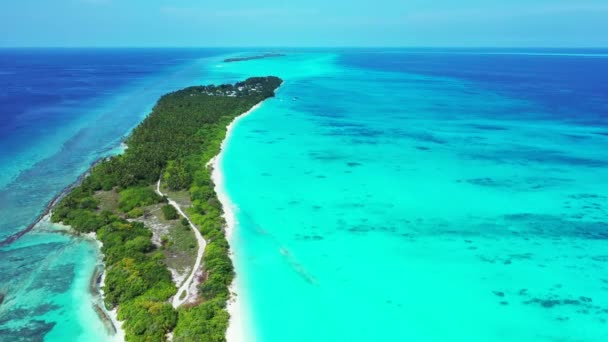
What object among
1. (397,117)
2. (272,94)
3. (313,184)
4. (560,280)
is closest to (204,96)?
(272,94)

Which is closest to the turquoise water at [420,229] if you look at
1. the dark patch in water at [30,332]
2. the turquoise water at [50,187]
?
the turquoise water at [50,187]

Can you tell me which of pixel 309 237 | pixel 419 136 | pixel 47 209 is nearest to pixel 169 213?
pixel 47 209

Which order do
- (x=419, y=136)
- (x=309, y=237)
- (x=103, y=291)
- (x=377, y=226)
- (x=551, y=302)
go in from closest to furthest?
(x=103, y=291) < (x=551, y=302) < (x=309, y=237) < (x=377, y=226) < (x=419, y=136)

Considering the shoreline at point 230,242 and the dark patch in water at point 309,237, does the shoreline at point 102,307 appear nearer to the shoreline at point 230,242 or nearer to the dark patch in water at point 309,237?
the shoreline at point 230,242

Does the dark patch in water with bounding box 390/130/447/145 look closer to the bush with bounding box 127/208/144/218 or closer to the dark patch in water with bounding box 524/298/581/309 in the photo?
the dark patch in water with bounding box 524/298/581/309

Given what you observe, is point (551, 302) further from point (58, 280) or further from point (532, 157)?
point (532, 157)
